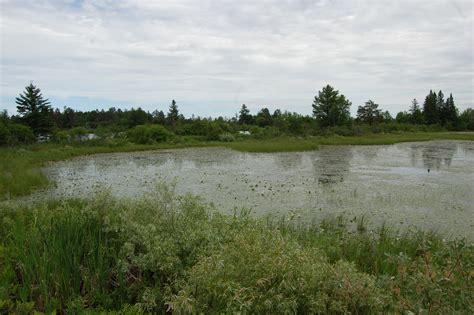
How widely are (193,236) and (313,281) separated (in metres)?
1.14

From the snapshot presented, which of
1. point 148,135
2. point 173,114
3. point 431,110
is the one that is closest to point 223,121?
point 173,114

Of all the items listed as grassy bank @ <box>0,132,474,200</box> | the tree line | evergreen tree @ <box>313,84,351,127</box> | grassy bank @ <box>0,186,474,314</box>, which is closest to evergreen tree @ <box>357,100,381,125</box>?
the tree line

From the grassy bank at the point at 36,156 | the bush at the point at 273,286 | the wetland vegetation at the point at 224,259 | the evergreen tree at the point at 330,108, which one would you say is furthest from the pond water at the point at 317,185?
the evergreen tree at the point at 330,108

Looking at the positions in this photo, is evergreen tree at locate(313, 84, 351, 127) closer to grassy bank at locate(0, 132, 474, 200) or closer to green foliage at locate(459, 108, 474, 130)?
grassy bank at locate(0, 132, 474, 200)

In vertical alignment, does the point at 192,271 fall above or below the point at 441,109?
below

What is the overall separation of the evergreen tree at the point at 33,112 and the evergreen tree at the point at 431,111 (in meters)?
56.8

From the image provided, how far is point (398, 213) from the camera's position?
785 centimetres

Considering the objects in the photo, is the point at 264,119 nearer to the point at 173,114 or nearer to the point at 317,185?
the point at 173,114

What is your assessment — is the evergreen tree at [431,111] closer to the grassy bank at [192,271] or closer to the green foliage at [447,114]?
the green foliage at [447,114]

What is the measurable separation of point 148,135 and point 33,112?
9686 millimetres

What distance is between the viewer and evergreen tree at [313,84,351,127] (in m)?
48.0

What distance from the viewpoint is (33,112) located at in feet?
99.0

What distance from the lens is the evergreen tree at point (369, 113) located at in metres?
57.3

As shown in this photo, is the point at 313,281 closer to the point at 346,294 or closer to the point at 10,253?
the point at 346,294
